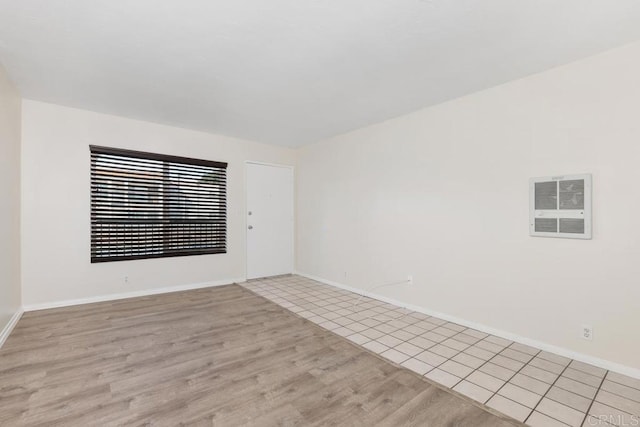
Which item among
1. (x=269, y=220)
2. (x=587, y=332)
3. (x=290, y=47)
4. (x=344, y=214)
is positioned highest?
(x=290, y=47)

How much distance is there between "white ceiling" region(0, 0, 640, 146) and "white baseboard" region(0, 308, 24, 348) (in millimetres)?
2420

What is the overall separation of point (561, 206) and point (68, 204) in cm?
537

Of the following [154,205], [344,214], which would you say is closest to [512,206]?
[344,214]

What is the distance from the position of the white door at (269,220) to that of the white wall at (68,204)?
1263mm

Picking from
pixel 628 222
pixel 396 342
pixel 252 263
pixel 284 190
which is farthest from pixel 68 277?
pixel 628 222

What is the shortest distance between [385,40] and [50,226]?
4285 mm

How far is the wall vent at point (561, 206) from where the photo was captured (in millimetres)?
2363

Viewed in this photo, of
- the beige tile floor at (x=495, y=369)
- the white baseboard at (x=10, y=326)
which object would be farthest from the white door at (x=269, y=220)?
the white baseboard at (x=10, y=326)

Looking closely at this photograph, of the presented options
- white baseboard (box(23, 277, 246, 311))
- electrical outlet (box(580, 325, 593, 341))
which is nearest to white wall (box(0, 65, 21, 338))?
white baseboard (box(23, 277, 246, 311))

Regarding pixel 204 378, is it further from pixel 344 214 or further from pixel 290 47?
pixel 344 214

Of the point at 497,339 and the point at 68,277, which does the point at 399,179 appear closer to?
the point at 497,339

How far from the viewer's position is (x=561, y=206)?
2.49 metres

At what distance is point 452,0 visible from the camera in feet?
5.73

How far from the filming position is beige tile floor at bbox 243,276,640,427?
69.7 inches
